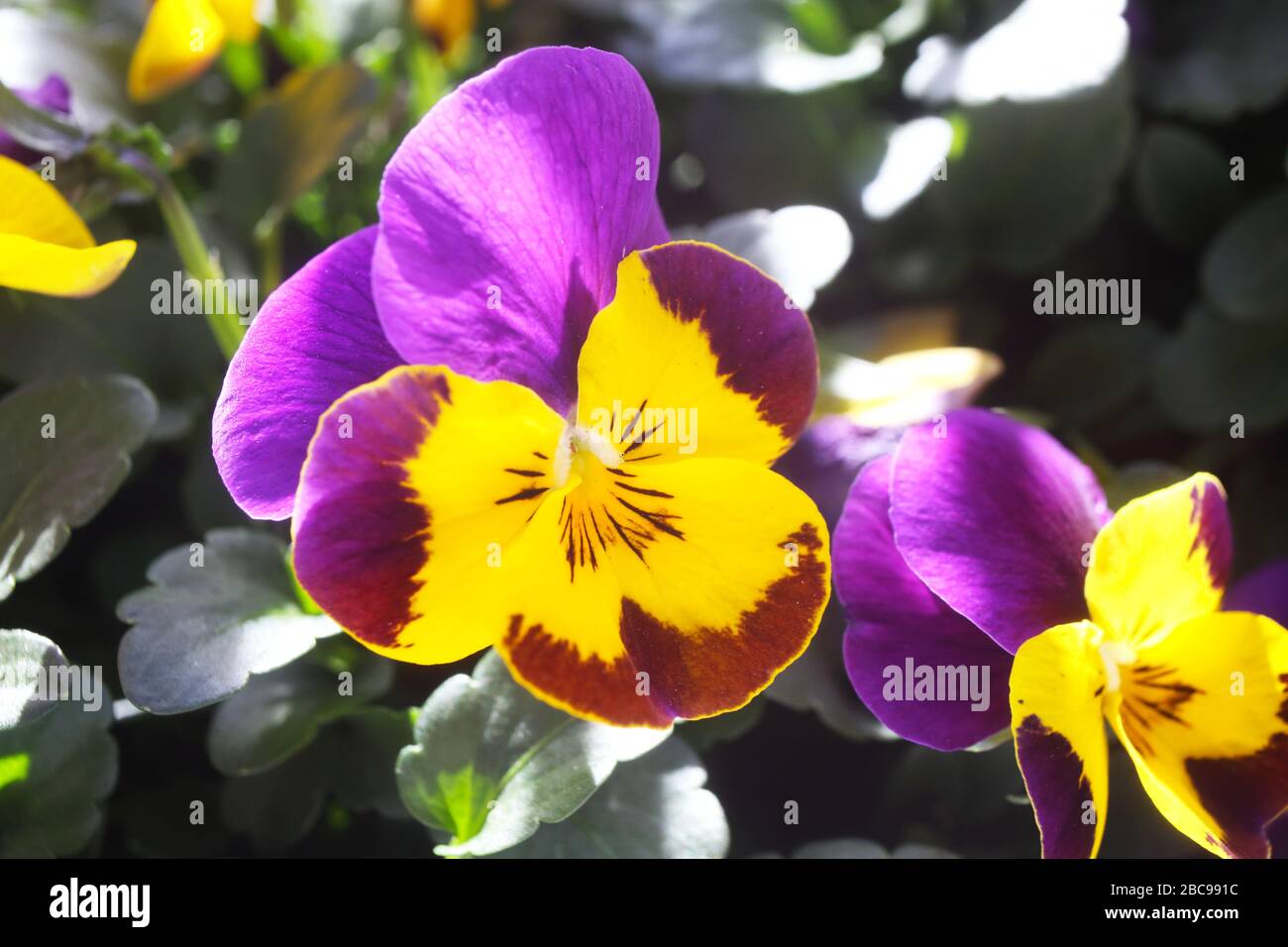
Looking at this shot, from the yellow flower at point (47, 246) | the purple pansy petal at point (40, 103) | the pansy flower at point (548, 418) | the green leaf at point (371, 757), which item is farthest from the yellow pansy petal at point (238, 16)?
the green leaf at point (371, 757)

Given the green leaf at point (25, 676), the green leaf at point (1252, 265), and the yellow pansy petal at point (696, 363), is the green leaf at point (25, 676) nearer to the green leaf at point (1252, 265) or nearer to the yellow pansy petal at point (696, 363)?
the yellow pansy petal at point (696, 363)

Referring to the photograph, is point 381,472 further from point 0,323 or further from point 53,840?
point 0,323

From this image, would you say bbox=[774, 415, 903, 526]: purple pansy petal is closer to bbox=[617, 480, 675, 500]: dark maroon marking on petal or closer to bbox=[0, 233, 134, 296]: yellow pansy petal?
bbox=[617, 480, 675, 500]: dark maroon marking on petal

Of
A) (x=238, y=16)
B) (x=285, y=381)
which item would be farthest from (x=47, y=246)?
(x=238, y=16)

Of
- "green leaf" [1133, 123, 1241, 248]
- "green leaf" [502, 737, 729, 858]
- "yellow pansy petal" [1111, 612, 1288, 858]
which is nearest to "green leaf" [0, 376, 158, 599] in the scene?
"green leaf" [502, 737, 729, 858]

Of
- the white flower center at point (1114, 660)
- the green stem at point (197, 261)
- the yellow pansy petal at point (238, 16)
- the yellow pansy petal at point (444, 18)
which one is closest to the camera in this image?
the white flower center at point (1114, 660)

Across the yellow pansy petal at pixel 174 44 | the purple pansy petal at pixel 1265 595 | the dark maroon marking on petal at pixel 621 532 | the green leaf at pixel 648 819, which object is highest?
the yellow pansy petal at pixel 174 44
